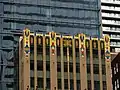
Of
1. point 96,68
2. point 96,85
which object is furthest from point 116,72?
point 96,85

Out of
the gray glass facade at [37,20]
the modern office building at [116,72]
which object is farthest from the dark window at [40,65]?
the modern office building at [116,72]

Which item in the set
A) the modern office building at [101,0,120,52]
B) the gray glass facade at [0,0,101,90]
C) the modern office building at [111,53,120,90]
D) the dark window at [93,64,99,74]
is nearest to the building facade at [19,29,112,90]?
the dark window at [93,64,99,74]

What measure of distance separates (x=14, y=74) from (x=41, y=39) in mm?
11464

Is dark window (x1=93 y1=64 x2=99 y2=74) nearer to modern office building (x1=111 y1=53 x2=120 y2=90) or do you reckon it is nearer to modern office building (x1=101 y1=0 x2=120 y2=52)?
modern office building (x1=111 y1=53 x2=120 y2=90)

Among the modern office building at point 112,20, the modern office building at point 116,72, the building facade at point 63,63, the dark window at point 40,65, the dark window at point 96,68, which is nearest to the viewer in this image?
the building facade at point 63,63

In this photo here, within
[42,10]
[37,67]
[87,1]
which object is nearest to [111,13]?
[87,1]

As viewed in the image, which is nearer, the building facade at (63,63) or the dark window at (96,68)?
the building facade at (63,63)

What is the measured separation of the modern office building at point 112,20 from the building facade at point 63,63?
116 ft

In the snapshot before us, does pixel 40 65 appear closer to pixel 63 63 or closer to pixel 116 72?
pixel 63 63

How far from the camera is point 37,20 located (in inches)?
3816

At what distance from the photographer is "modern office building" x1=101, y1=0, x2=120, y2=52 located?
12244 centimetres

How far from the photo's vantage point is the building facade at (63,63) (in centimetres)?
8144

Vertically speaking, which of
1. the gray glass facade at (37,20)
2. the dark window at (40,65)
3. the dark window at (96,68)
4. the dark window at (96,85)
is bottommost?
the dark window at (96,85)

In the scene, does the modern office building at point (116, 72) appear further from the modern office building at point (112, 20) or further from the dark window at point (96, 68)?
the modern office building at point (112, 20)
